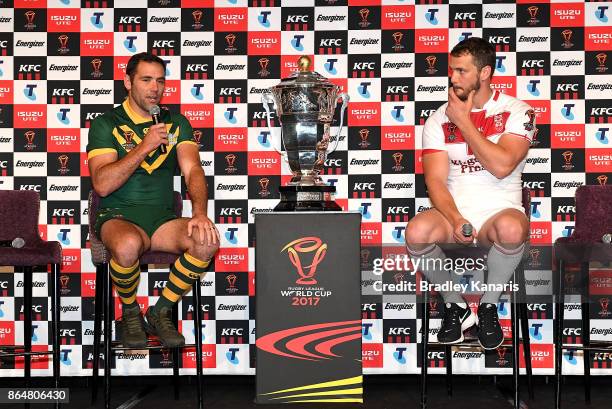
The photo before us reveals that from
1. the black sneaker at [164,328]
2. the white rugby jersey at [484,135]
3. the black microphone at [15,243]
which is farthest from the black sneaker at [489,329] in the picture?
the black microphone at [15,243]

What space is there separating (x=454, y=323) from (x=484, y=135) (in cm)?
90

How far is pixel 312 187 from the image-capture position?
3.95 meters

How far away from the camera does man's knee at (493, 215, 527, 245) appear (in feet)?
11.5

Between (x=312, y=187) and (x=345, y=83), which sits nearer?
(x=312, y=187)

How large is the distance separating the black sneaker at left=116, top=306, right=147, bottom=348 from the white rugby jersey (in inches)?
63.3

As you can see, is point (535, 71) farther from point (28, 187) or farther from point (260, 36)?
point (28, 187)

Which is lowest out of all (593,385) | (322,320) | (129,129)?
(593,385)

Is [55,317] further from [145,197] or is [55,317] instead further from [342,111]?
[342,111]

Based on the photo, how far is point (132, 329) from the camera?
3734 mm

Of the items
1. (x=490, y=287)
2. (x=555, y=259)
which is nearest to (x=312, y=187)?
(x=490, y=287)

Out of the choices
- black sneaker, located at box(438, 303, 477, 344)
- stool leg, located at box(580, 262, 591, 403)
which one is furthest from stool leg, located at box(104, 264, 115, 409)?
stool leg, located at box(580, 262, 591, 403)

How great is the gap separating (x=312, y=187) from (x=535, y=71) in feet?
5.30

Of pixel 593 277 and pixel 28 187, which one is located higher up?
pixel 28 187

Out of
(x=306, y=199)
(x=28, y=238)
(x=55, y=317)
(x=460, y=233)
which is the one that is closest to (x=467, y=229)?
(x=460, y=233)
